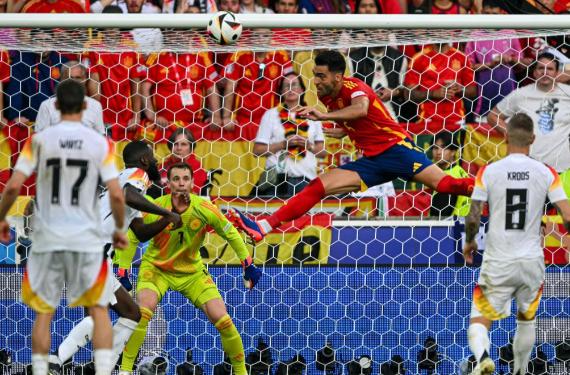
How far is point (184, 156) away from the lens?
35.9 feet

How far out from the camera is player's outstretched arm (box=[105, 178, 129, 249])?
7.51 metres

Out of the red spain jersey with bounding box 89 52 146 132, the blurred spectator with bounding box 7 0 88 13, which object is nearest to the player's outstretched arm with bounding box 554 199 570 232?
the red spain jersey with bounding box 89 52 146 132

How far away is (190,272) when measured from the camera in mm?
10047

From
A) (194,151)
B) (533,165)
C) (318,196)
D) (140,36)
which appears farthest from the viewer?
(194,151)

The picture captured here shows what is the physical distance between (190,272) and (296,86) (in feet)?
8.01

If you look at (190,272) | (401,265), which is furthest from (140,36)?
(401,265)

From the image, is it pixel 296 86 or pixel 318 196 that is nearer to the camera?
pixel 318 196

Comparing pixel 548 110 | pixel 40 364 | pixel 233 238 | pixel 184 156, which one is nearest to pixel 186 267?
pixel 233 238

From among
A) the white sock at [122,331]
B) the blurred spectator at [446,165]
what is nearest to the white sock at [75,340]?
the white sock at [122,331]

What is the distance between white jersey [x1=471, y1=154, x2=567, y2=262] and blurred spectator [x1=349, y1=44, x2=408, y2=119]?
3365 millimetres

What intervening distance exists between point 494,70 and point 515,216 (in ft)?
11.6

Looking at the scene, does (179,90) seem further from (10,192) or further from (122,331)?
(10,192)

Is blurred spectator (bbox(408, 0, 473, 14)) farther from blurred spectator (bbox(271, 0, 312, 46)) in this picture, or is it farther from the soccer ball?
the soccer ball

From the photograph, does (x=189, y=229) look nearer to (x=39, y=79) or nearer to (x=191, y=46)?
(x=191, y=46)
